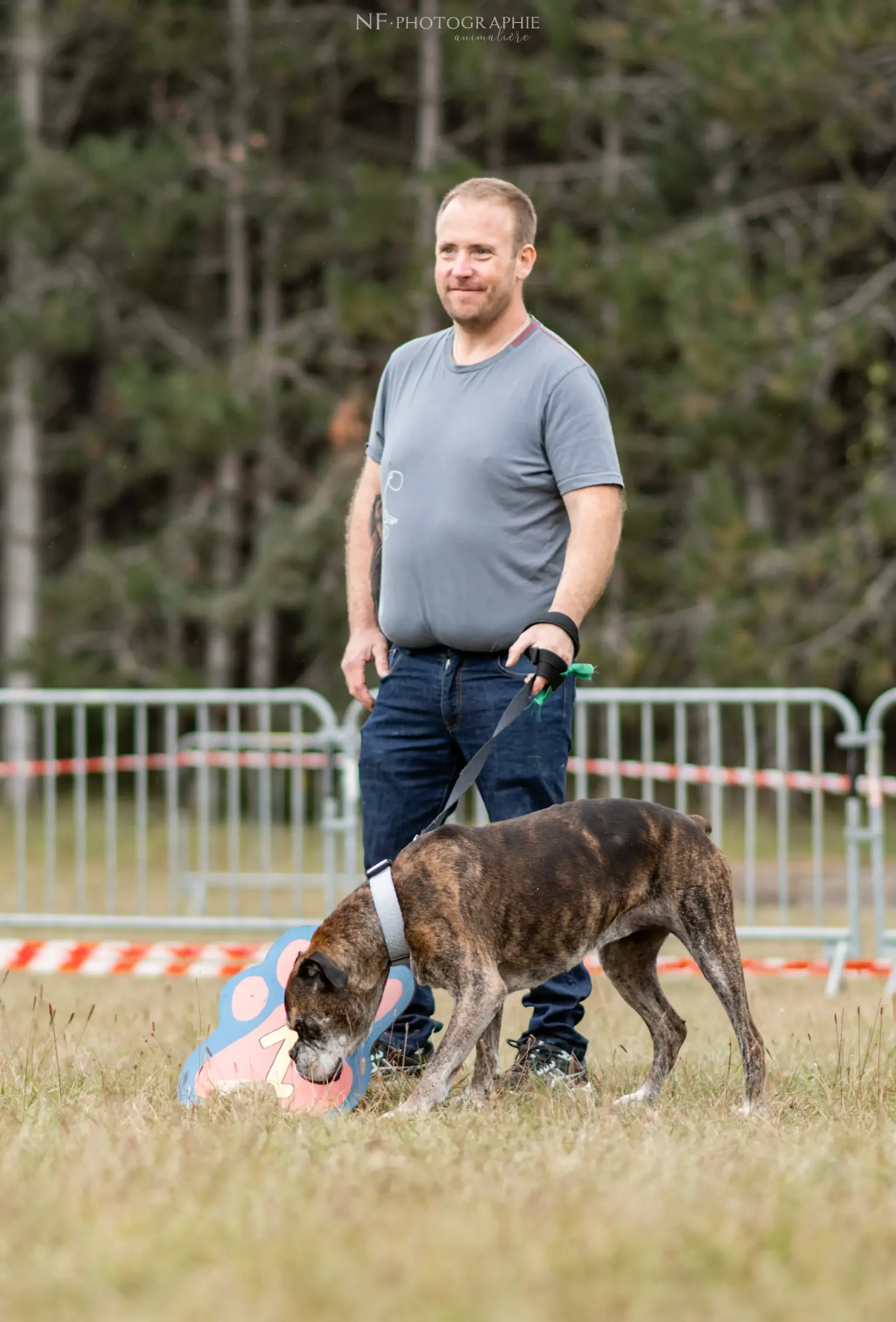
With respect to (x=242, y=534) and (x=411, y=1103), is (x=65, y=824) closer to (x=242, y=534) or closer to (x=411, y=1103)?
(x=242, y=534)

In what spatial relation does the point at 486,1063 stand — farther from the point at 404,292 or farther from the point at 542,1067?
the point at 404,292

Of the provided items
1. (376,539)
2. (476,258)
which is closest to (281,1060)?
(376,539)

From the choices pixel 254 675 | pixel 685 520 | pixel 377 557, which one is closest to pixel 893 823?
pixel 685 520

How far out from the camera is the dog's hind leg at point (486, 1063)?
4590mm

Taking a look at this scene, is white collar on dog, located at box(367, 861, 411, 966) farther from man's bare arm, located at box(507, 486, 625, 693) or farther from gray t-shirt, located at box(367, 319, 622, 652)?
gray t-shirt, located at box(367, 319, 622, 652)

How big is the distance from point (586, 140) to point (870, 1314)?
786 inches

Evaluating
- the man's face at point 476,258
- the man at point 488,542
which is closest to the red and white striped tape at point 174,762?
the man at point 488,542

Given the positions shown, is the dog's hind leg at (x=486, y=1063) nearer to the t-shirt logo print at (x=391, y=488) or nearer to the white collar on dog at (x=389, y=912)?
the white collar on dog at (x=389, y=912)

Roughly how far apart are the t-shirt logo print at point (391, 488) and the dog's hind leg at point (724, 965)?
52.9 inches

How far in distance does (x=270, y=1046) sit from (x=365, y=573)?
1.45m

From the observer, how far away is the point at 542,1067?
4840 millimetres

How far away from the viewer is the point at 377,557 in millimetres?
5305

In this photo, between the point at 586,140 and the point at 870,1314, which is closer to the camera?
the point at 870,1314

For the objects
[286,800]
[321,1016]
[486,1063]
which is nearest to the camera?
[321,1016]
